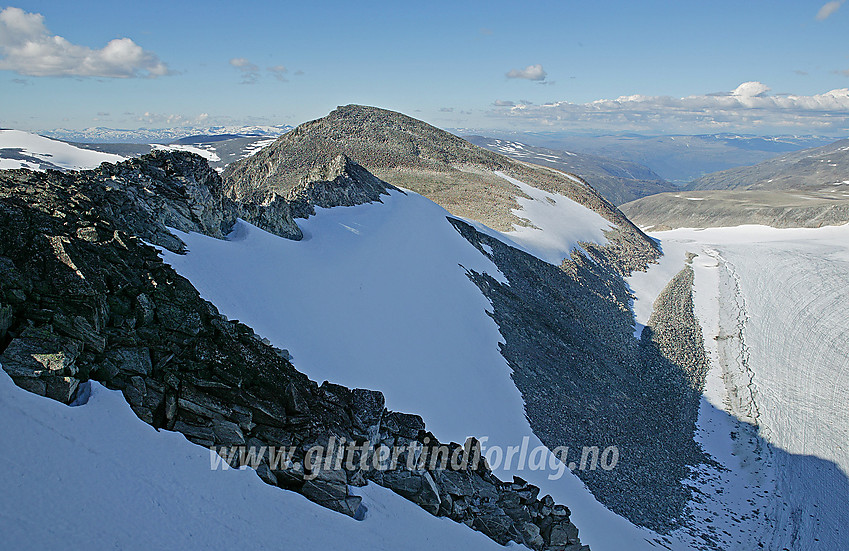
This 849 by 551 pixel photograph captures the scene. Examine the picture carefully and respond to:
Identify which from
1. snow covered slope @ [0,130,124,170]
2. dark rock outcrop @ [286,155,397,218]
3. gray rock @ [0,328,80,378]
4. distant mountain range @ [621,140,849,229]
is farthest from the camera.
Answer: snow covered slope @ [0,130,124,170]

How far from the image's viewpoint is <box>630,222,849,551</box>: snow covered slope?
23422 millimetres

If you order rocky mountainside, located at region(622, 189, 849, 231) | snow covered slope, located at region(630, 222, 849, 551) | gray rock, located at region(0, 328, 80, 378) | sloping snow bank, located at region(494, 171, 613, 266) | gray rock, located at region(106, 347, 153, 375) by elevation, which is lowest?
snow covered slope, located at region(630, 222, 849, 551)

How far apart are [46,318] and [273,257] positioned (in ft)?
38.5

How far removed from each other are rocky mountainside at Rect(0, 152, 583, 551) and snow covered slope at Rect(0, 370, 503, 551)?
17.4 inches

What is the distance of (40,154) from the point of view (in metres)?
117

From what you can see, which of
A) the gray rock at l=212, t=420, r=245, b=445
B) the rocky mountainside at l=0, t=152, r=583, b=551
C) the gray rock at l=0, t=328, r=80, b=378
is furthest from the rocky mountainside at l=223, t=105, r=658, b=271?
the gray rock at l=0, t=328, r=80, b=378

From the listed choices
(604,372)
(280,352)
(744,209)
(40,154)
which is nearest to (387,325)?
(280,352)

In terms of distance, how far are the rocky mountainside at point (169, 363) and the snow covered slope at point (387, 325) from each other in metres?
2.14

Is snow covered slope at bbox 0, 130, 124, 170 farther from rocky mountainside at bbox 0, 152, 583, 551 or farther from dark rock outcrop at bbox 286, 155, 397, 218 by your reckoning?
rocky mountainside at bbox 0, 152, 583, 551

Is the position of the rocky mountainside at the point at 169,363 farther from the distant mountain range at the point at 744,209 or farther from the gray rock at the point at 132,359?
the distant mountain range at the point at 744,209

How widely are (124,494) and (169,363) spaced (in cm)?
322

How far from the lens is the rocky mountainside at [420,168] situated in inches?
2141

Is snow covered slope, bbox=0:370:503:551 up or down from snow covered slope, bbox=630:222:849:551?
up

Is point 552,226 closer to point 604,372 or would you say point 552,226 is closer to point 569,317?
point 569,317
